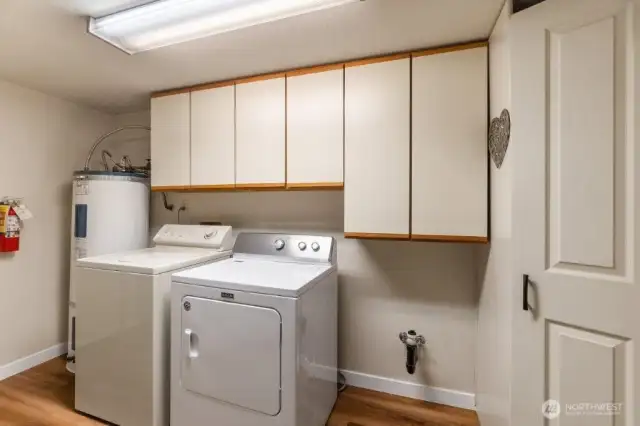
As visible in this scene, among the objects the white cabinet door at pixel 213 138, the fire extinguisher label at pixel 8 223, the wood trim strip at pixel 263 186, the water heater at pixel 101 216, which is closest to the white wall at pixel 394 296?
the wood trim strip at pixel 263 186

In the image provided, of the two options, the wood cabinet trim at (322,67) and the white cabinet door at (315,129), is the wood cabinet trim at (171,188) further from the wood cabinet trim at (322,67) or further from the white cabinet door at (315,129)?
the white cabinet door at (315,129)

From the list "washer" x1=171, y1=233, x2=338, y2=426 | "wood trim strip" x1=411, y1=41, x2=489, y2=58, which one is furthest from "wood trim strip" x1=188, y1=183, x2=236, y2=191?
"wood trim strip" x1=411, y1=41, x2=489, y2=58

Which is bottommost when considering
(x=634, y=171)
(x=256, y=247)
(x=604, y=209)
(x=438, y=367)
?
(x=438, y=367)

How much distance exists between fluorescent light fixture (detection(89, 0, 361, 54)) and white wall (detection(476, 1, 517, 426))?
75 centimetres

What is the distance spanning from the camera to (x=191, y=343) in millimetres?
1542

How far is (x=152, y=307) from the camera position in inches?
63.0

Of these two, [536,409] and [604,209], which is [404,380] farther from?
[604,209]

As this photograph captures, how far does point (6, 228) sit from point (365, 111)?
8.64 ft

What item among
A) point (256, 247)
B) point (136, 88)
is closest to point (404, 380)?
point (256, 247)

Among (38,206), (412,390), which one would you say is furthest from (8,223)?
(412,390)

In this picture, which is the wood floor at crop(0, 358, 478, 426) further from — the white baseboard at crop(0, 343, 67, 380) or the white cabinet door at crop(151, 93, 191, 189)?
the white cabinet door at crop(151, 93, 191, 189)

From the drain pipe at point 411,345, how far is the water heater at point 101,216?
2.19m

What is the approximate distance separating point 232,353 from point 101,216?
1.57m

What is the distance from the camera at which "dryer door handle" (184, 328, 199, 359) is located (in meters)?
1.53
